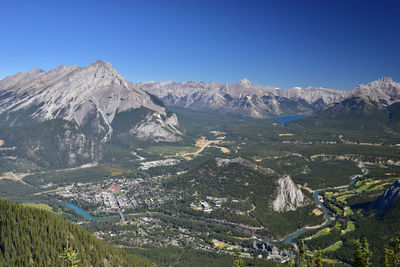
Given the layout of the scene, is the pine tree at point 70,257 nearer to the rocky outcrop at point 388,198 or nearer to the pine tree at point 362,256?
the pine tree at point 362,256

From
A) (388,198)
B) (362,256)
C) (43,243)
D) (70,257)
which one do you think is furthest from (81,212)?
(388,198)

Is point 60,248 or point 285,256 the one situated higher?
point 60,248

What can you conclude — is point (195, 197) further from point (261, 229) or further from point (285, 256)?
point (285, 256)

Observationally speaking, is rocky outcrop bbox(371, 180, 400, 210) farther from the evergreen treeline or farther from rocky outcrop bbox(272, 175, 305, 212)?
the evergreen treeline

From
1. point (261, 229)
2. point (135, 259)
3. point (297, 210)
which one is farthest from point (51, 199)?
point (297, 210)

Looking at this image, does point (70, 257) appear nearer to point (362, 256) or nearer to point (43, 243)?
point (43, 243)

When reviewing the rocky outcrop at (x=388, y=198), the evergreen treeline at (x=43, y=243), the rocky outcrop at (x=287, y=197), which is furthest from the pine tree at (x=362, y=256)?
the rocky outcrop at (x=388, y=198)
